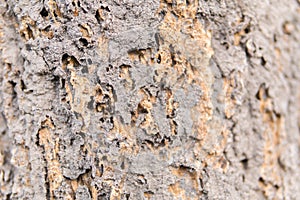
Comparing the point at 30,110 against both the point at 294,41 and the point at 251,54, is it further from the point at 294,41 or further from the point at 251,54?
Result: the point at 294,41

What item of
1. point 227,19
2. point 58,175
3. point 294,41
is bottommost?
point 58,175

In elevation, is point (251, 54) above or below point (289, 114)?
above

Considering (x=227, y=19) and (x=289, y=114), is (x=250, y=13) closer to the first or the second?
(x=227, y=19)

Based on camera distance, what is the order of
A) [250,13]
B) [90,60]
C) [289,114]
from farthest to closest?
[289,114]
[250,13]
[90,60]

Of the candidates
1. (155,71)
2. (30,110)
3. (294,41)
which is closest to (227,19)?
(155,71)

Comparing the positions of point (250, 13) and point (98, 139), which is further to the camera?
point (250, 13)

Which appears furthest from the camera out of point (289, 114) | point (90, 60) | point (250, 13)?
point (289, 114)
